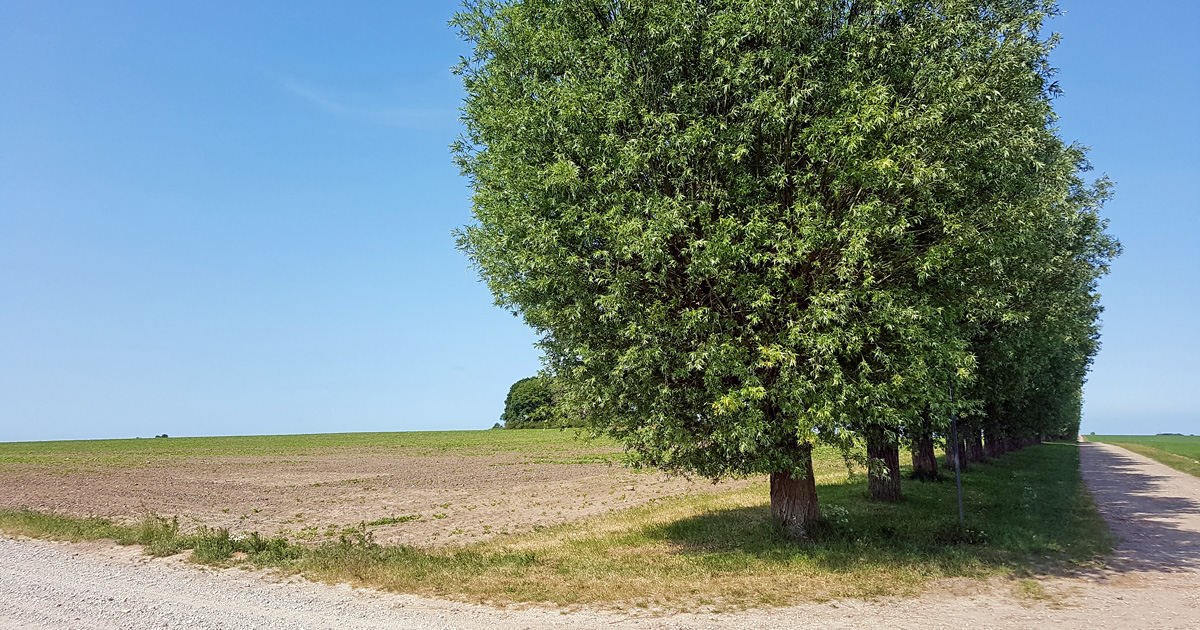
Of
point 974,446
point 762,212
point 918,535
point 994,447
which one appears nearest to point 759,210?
point 762,212

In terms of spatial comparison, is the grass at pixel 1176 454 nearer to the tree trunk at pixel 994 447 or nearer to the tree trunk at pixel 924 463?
the tree trunk at pixel 994 447

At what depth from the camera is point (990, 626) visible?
1008 cm

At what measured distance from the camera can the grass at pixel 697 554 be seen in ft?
40.0

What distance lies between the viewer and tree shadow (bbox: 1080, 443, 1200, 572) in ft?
49.3

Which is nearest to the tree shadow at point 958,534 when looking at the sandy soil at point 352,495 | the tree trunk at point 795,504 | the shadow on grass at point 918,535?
the shadow on grass at point 918,535

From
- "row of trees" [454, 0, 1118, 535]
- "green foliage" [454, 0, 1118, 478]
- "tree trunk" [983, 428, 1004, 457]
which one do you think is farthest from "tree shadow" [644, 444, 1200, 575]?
"tree trunk" [983, 428, 1004, 457]

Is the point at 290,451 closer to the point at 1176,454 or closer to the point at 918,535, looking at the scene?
the point at 918,535

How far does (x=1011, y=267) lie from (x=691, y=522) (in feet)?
36.4

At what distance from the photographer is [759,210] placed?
14.0 meters

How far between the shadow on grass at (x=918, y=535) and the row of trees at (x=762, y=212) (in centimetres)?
160

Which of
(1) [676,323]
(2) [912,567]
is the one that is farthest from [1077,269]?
(1) [676,323]

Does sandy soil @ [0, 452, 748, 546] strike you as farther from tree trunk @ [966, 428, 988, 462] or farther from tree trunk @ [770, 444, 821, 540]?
tree trunk @ [966, 428, 988, 462]

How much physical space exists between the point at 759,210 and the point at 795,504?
7.52 meters

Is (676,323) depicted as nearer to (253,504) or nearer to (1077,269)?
(1077,269)
